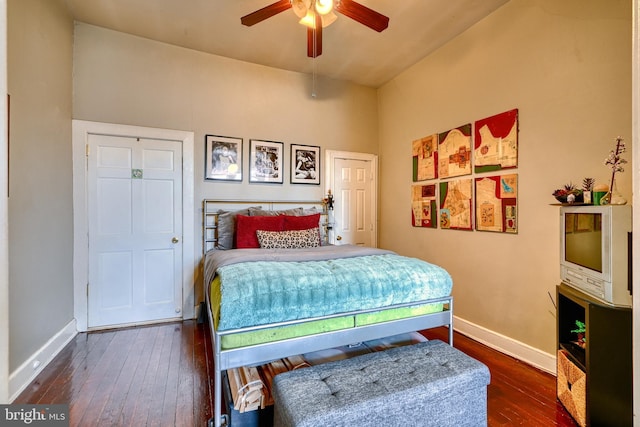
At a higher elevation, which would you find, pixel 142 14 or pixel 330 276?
pixel 142 14

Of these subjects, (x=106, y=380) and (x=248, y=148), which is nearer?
(x=106, y=380)

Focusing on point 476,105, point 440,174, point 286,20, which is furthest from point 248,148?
point 476,105

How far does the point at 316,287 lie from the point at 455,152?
2.24 m

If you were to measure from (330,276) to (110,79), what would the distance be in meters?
3.15

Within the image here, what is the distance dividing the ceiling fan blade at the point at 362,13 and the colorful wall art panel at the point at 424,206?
182 cm

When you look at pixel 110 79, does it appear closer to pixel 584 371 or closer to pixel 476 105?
pixel 476 105

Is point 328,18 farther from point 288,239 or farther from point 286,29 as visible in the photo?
point 288,239

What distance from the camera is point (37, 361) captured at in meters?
2.13

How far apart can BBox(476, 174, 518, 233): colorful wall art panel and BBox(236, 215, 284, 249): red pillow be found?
2.07 metres

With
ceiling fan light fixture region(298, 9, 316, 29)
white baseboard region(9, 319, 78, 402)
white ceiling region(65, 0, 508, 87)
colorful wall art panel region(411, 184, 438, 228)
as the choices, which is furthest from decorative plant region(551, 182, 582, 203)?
white baseboard region(9, 319, 78, 402)

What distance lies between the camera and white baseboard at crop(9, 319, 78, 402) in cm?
188

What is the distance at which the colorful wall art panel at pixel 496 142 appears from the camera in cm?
250

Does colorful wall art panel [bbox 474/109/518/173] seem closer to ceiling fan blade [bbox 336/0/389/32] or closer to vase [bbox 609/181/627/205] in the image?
vase [bbox 609/181/627/205]

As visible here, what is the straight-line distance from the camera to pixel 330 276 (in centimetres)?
186
